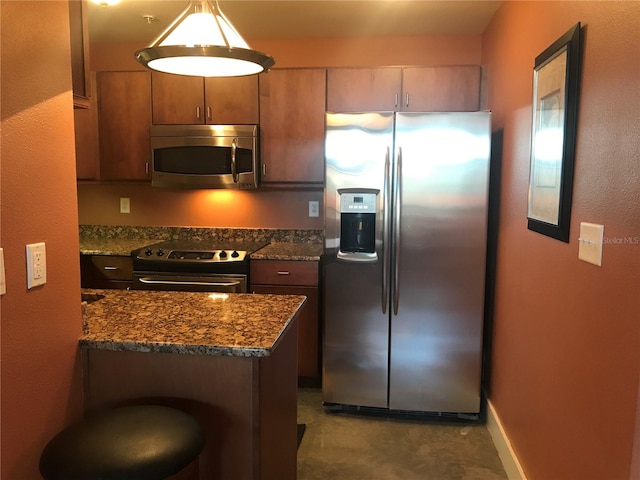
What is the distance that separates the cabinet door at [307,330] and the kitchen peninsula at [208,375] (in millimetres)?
1558

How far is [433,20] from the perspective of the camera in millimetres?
3232

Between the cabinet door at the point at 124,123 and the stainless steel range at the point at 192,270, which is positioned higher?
the cabinet door at the point at 124,123

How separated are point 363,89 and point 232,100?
893 millimetres

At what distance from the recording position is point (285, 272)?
3.26m

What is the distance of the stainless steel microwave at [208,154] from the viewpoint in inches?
135

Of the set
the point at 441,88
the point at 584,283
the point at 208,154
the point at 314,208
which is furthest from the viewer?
the point at 314,208

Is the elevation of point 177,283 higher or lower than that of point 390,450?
higher

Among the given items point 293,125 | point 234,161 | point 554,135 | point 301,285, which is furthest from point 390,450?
point 293,125

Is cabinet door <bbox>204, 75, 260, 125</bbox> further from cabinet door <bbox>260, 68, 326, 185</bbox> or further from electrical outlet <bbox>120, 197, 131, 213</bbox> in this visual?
electrical outlet <bbox>120, 197, 131, 213</bbox>

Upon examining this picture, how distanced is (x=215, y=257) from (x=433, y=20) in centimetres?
203

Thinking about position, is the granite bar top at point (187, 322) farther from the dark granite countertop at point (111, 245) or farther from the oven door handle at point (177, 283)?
the dark granite countertop at point (111, 245)

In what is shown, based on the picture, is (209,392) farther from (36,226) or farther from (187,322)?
(36,226)

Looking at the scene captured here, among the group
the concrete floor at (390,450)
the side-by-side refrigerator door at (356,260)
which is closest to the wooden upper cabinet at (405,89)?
the side-by-side refrigerator door at (356,260)

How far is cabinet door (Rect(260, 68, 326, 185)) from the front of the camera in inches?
136
